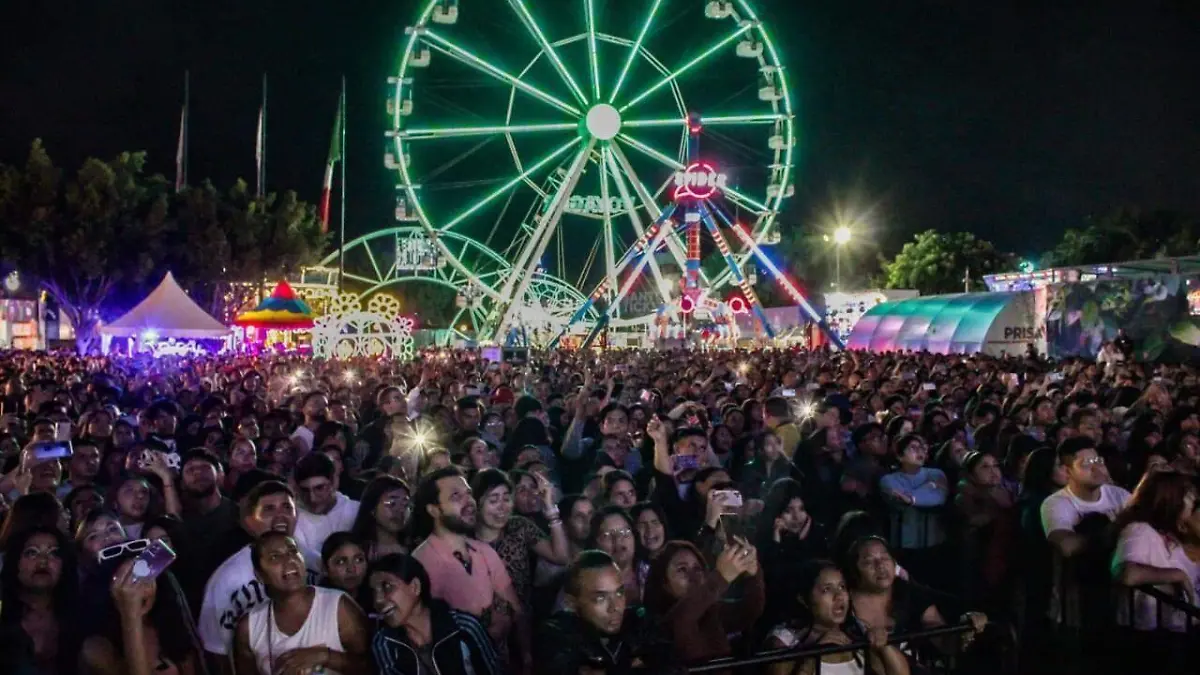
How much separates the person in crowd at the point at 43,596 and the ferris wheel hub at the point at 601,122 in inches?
1060

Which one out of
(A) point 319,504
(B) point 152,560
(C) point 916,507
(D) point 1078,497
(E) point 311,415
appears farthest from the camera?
(E) point 311,415

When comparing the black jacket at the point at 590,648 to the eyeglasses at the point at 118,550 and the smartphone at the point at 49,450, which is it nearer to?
the eyeglasses at the point at 118,550

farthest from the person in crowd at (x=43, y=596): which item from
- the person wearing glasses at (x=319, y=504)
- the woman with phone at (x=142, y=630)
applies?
the person wearing glasses at (x=319, y=504)

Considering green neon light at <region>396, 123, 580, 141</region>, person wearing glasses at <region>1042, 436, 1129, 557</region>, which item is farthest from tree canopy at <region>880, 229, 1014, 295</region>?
person wearing glasses at <region>1042, 436, 1129, 557</region>

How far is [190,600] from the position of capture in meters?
4.59

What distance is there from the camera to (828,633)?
149 inches

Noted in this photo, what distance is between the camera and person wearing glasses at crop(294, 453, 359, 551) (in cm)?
518

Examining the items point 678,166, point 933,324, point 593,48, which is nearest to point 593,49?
point 593,48

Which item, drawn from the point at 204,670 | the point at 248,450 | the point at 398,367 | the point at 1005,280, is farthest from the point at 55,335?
the point at 204,670

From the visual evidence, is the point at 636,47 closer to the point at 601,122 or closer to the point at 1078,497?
the point at 601,122

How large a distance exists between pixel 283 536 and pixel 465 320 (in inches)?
2974

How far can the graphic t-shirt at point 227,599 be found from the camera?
4.11 m

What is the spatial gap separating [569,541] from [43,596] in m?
2.24

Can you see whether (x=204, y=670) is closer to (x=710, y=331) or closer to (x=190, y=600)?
(x=190, y=600)
